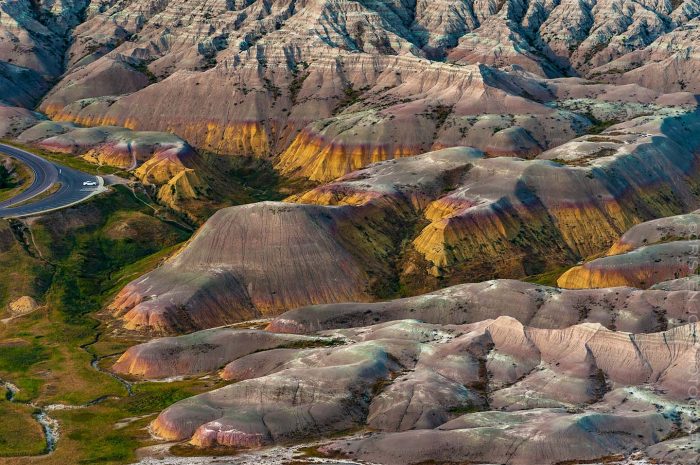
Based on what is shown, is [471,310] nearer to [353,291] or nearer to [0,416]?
[353,291]

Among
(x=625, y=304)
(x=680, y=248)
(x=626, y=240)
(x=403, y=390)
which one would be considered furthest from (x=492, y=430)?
(x=626, y=240)

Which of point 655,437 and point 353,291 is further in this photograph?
point 353,291

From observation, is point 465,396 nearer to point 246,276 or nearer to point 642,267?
point 642,267

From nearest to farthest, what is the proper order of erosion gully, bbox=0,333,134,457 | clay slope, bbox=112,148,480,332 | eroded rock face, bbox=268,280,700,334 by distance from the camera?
erosion gully, bbox=0,333,134,457, eroded rock face, bbox=268,280,700,334, clay slope, bbox=112,148,480,332

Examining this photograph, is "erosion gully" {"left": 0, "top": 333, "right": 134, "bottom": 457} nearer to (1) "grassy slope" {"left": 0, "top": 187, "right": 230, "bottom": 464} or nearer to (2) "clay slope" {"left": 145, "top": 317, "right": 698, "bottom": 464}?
(1) "grassy slope" {"left": 0, "top": 187, "right": 230, "bottom": 464}

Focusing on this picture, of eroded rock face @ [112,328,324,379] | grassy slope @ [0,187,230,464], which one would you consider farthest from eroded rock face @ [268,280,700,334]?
grassy slope @ [0,187,230,464]

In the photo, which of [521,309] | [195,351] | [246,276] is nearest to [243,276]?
[246,276]
